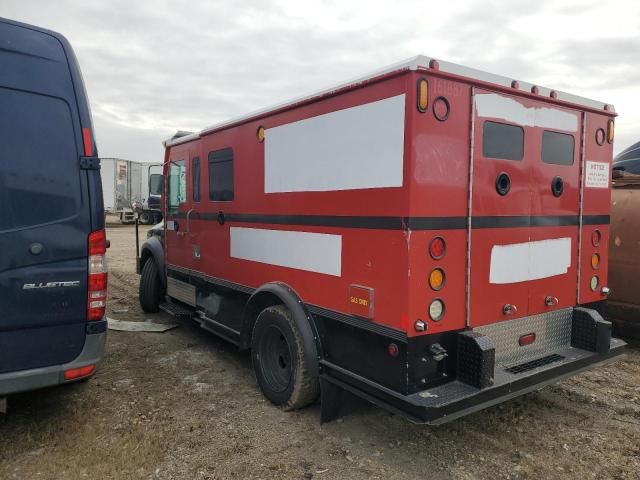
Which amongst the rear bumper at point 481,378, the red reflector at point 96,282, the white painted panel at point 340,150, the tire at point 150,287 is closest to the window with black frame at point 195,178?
the white painted panel at point 340,150

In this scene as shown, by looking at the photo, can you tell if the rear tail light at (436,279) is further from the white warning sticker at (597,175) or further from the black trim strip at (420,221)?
the white warning sticker at (597,175)

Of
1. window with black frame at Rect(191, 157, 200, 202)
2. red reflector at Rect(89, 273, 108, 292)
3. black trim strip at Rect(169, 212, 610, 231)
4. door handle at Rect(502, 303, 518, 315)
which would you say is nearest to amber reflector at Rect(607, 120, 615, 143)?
black trim strip at Rect(169, 212, 610, 231)

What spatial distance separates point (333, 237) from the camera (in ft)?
12.2

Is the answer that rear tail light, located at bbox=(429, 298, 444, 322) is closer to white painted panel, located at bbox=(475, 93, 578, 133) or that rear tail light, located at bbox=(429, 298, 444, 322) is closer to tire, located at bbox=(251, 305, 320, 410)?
tire, located at bbox=(251, 305, 320, 410)

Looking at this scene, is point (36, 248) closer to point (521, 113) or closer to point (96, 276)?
point (96, 276)

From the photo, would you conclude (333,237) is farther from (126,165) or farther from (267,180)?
(126,165)

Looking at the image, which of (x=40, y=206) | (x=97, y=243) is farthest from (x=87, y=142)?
(x=97, y=243)

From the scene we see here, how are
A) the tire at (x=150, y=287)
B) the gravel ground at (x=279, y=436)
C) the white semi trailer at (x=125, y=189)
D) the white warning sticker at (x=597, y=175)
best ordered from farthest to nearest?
the white semi trailer at (x=125, y=189), the tire at (x=150, y=287), the white warning sticker at (x=597, y=175), the gravel ground at (x=279, y=436)

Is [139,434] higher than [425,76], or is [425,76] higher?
[425,76]

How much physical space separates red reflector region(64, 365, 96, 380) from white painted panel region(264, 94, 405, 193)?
1973 millimetres

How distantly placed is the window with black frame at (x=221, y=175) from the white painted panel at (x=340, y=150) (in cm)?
74

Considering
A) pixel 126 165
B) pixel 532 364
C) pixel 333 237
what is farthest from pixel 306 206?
pixel 126 165

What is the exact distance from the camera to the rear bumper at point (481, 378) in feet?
10.1

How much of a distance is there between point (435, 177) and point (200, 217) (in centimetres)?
329
